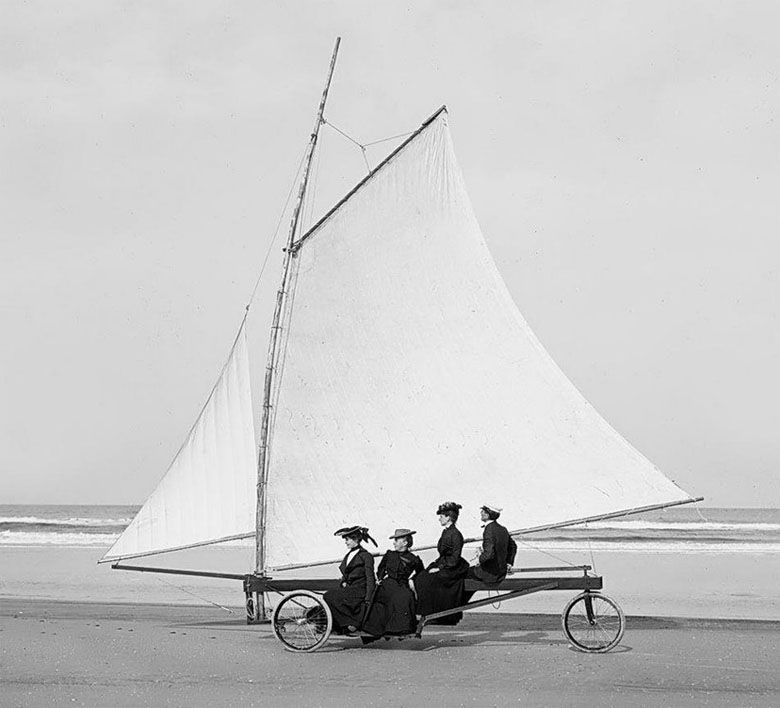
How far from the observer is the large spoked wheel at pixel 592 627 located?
11000 millimetres

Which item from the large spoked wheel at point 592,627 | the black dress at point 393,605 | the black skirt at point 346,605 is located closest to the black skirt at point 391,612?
the black dress at point 393,605

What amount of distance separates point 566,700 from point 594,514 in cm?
397

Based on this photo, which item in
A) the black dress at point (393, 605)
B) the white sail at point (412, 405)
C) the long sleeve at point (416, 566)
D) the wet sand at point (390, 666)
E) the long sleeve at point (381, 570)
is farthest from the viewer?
the white sail at point (412, 405)

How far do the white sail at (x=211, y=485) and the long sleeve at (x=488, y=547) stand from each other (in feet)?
9.09

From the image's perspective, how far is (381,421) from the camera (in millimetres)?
12703

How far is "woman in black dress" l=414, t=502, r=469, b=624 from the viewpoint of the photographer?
11.4 meters

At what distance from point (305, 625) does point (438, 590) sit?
143 centimetres

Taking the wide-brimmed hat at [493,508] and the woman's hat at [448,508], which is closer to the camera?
the woman's hat at [448,508]

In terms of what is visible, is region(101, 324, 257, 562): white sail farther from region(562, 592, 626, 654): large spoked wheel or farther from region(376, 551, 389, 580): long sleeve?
region(562, 592, 626, 654): large spoked wheel

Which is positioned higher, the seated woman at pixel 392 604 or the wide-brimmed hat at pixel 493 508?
the wide-brimmed hat at pixel 493 508

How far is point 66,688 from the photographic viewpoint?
9.05 m

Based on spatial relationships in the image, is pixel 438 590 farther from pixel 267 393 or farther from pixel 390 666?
pixel 267 393

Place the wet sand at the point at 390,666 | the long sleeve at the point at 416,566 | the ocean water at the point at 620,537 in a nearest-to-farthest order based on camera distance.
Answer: the wet sand at the point at 390,666
the long sleeve at the point at 416,566
the ocean water at the point at 620,537

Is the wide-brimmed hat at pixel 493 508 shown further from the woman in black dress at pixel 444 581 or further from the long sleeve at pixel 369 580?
the long sleeve at pixel 369 580
